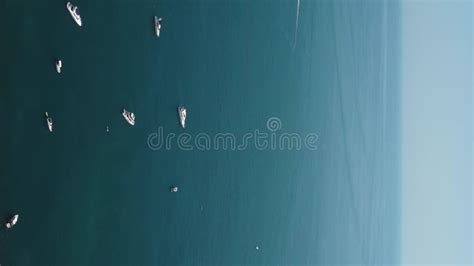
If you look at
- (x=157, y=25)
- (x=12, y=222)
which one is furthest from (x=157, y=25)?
(x=12, y=222)

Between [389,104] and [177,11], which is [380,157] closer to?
[389,104]

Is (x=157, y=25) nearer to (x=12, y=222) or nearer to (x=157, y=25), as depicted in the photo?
(x=157, y=25)

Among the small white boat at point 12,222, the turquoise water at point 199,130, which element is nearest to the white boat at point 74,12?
the turquoise water at point 199,130

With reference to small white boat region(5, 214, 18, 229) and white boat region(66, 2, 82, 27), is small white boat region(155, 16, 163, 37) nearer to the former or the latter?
white boat region(66, 2, 82, 27)

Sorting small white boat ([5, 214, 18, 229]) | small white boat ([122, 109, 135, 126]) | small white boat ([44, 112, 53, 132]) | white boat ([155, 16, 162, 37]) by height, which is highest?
white boat ([155, 16, 162, 37])

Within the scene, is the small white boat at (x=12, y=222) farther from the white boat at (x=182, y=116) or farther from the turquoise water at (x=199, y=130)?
the white boat at (x=182, y=116)

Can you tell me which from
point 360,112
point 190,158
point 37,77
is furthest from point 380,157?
point 37,77

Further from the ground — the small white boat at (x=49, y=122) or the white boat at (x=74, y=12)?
the white boat at (x=74, y=12)

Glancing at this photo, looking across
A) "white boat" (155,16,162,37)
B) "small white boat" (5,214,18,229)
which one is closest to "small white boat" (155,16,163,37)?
"white boat" (155,16,162,37)
